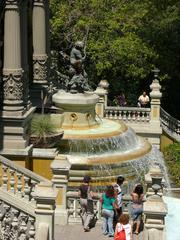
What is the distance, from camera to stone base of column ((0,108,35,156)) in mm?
18203

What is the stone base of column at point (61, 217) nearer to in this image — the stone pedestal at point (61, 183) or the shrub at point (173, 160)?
the stone pedestal at point (61, 183)

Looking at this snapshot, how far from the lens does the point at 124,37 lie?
3709 cm

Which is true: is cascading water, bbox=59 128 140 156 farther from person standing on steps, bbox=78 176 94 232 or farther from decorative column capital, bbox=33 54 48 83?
person standing on steps, bbox=78 176 94 232

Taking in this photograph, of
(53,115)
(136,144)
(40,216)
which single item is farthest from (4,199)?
(136,144)

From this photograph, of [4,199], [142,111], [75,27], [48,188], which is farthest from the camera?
[75,27]

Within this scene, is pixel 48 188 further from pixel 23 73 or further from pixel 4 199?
pixel 23 73

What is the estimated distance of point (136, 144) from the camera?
21.5 m

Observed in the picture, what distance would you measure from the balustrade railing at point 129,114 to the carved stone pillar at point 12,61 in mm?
11841

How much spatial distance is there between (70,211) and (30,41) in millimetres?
10014

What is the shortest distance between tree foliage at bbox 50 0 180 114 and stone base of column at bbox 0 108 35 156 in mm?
17894

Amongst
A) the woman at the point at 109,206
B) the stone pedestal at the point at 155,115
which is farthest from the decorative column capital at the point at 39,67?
the woman at the point at 109,206

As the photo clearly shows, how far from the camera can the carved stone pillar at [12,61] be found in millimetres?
18609

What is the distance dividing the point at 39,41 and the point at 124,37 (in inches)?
542

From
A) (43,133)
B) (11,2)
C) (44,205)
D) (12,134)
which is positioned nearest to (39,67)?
(11,2)
